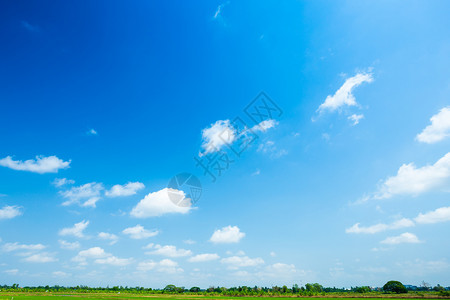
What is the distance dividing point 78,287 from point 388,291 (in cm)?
14336

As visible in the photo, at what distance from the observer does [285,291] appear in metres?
94.2

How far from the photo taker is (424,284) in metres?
111

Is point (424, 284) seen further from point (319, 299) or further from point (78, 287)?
point (78, 287)

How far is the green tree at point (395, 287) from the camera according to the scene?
79.2m

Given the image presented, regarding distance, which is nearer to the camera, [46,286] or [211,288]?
[211,288]

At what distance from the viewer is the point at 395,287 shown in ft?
266

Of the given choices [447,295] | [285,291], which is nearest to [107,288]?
[285,291]

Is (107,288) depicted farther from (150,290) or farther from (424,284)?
(424,284)

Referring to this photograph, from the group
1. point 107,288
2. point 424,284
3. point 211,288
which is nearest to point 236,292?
point 211,288

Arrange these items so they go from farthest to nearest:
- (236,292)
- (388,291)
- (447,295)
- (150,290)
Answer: (150,290) < (236,292) < (388,291) < (447,295)

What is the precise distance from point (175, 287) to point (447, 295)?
100 m

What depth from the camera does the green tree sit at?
79188mm

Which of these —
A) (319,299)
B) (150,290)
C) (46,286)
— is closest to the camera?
(319,299)

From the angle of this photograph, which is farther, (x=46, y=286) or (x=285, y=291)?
(x=46, y=286)
